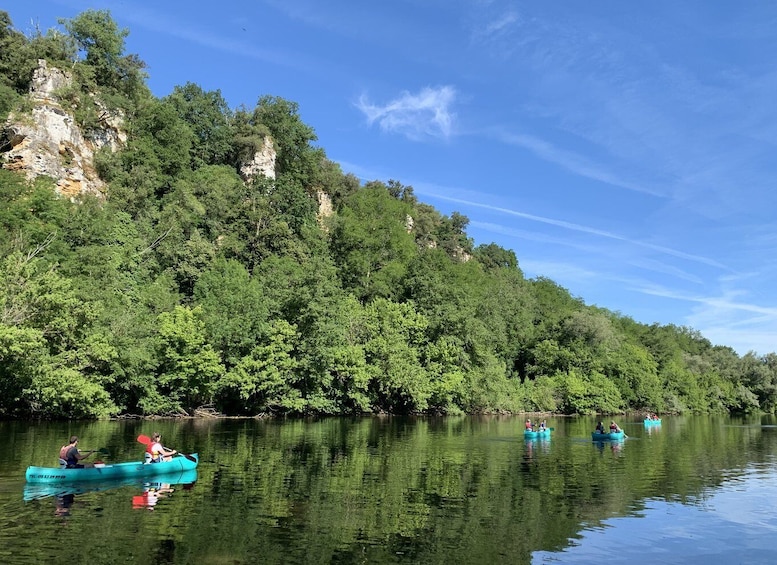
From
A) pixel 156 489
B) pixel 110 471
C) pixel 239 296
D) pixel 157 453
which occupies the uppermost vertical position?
pixel 239 296

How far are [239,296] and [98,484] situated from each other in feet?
135

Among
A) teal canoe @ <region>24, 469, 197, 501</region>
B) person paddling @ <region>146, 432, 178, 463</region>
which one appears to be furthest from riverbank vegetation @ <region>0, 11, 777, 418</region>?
teal canoe @ <region>24, 469, 197, 501</region>

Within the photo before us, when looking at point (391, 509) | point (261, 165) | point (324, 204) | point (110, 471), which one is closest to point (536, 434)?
point (391, 509)

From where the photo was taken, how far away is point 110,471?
68.3 feet

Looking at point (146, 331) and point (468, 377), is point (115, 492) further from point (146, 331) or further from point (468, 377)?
point (468, 377)

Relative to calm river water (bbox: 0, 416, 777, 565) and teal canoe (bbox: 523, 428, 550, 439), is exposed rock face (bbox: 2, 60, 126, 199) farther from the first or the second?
teal canoe (bbox: 523, 428, 550, 439)

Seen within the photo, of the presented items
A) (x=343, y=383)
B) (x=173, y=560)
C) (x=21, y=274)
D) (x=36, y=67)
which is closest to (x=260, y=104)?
(x=36, y=67)

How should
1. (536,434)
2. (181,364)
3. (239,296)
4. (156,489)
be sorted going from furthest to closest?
1. (239,296)
2. (181,364)
3. (536,434)
4. (156,489)

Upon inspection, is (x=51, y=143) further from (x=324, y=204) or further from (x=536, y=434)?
(x=536, y=434)

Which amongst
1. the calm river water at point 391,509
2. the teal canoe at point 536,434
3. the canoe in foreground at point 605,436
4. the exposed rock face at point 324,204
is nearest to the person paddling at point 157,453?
the calm river water at point 391,509

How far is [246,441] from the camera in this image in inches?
1375

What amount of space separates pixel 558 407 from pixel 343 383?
43266 millimetres

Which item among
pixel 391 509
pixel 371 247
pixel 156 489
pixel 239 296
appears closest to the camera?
pixel 391 509

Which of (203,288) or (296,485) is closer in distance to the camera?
(296,485)
